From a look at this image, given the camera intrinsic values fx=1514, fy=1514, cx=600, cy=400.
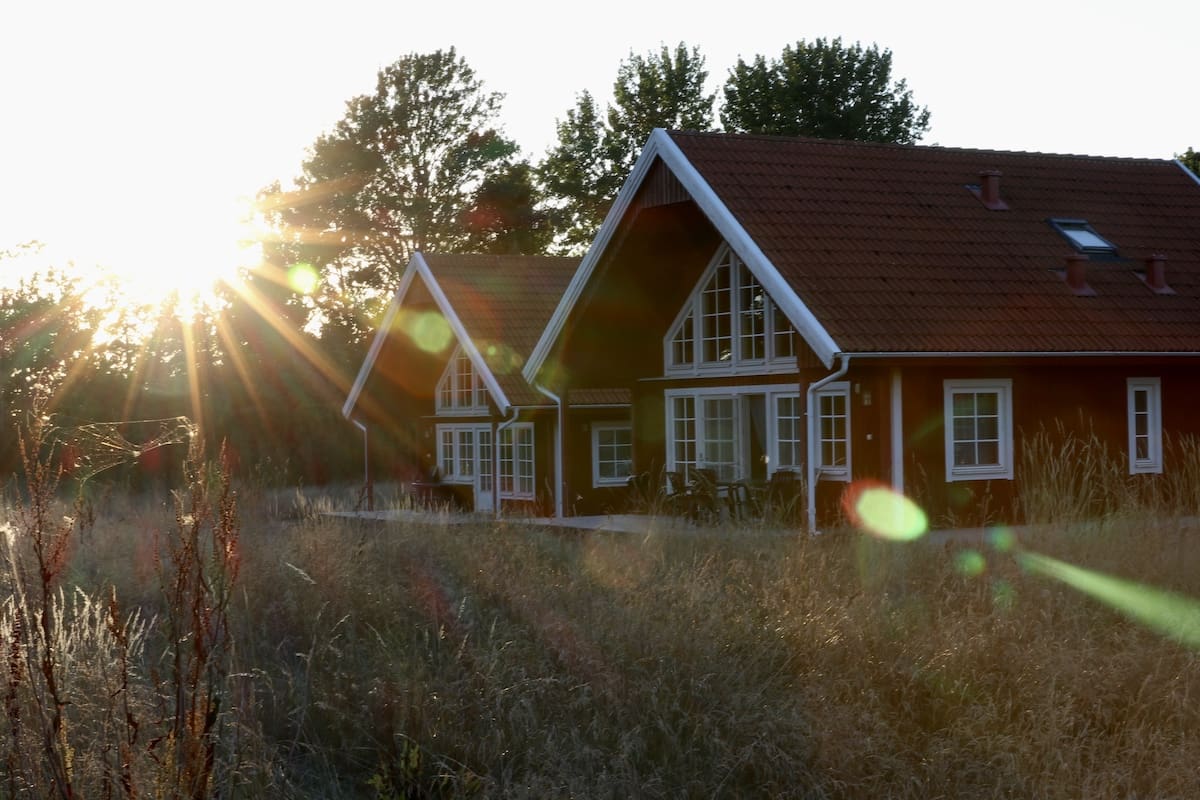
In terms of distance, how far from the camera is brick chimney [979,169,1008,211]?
2086 centimetres

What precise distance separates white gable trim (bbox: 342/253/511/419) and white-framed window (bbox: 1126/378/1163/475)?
9.84 meters

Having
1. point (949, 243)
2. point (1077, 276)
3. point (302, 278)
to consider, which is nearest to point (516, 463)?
point (949, 243)

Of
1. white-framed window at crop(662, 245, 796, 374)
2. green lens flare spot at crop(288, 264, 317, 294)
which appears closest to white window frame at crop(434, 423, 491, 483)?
white-framed window at crop(662, 245, 796, 374)

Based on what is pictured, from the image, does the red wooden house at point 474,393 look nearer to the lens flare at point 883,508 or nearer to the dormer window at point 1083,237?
the lens flare at point 883,508

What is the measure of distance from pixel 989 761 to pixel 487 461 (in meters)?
22.2

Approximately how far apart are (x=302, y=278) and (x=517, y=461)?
24.3 metres

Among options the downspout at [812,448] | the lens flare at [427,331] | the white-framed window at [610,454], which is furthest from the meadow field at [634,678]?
the lens flare at [427,331]

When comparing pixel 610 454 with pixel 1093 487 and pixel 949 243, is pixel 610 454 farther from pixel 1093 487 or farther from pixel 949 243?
pixel 1093 487

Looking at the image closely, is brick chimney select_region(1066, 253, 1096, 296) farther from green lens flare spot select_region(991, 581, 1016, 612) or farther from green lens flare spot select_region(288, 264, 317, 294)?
green lens flare spot select_region(288, 264, 317, 294)

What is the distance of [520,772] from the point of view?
661 cm

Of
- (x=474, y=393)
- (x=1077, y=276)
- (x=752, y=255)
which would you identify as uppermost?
(x=752, y=255)

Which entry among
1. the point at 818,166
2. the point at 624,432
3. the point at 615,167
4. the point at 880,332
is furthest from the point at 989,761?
the point at 615,167

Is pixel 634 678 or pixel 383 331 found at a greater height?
pixel 383 331

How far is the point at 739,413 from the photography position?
803 inches
